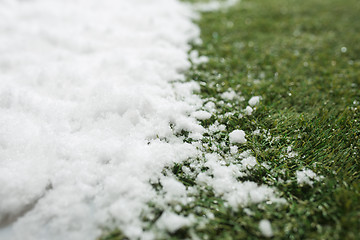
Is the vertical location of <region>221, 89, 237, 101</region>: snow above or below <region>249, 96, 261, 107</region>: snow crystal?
above

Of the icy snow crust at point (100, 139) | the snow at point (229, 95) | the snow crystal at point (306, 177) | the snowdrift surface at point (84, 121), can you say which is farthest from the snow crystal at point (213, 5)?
the snow crystal at point (306, 177)

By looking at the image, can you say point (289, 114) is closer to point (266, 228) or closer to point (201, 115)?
point (201, 115)

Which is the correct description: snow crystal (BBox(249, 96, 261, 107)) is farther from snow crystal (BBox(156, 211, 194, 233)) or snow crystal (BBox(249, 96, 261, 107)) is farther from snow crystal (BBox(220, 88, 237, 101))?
snow crystal (BBox(156, 211, 194, 233))

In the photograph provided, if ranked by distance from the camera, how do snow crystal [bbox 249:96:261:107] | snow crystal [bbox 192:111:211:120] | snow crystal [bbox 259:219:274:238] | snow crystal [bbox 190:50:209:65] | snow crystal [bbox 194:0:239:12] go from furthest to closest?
snow crystal [bbox 194:0:239:12] < snow crystal [bbox 190:50:209:65] < snow crystal [bbox 249:96:261:107] < snow crystal [bbox 192:111:211:120] < snow crystal [bbox 259:219:274:238]

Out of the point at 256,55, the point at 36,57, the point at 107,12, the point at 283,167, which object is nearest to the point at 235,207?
the point at 283,167

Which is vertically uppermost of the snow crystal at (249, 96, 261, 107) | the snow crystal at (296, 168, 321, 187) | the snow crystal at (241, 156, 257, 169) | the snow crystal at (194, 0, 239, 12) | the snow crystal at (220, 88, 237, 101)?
the snow crystal at (194, 0, 239, 12)

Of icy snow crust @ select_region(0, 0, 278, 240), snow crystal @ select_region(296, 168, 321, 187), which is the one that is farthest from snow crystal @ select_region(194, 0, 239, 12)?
snow crystal @ select_region(296, 168, 321, 187)
